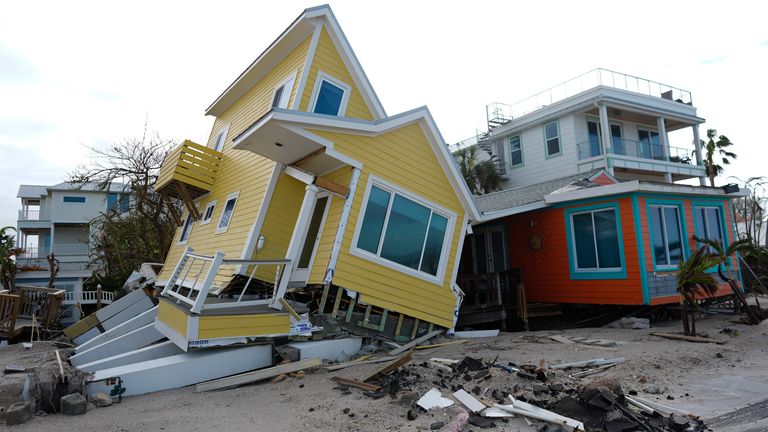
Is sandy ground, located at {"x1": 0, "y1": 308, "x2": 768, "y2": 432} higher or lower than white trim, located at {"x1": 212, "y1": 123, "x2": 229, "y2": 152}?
lower

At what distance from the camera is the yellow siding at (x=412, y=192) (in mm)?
8844

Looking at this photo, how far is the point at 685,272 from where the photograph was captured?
9.74m

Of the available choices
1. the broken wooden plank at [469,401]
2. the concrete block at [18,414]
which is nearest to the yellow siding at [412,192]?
the broken wooden plank at [469,401]

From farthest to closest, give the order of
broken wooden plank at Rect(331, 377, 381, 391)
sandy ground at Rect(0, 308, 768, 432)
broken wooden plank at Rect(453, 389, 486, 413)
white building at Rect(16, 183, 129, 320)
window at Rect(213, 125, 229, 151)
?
1. white building at Rect(16, 183, 129, 320)
2. window at Rect(213, 125, 229, 151)
3. broken wooden plank at Rect(331, 377, 381, 391)
4. broken wooden plank at Rect(453, 389, 486, 413)
5. sandy ground at Rect(0, 308, 768, 432)

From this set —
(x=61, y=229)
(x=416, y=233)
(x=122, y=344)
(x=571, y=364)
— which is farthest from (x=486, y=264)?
(x=61, y=229)

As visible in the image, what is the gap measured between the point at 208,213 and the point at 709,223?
15.1 meters

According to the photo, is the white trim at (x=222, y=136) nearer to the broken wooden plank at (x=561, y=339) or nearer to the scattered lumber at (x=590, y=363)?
the broken wooden plank at (x=561, y=339)

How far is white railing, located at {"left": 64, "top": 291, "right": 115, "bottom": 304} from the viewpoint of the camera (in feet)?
51.7

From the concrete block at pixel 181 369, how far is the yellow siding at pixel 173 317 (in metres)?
0.45

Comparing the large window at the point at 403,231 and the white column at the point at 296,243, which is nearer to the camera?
the white column at the point at 296,243

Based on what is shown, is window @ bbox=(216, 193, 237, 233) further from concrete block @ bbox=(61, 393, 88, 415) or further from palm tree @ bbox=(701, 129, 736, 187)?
palm tree @ bbox=(701, 129, 736, 187)

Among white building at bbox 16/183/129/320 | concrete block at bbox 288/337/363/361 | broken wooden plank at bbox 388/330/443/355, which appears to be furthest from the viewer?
white building at bbox 16/183/129/320

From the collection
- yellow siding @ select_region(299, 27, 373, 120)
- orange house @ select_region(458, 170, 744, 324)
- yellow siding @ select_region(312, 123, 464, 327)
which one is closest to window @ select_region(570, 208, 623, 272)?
orange house @ select_region(458, 170, 744, 324)

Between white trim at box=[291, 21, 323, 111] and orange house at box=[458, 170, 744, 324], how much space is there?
5.85m
